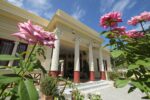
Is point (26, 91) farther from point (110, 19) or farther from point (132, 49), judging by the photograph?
point (110, 19)

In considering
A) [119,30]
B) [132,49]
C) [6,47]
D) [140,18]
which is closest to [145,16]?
[140,18]

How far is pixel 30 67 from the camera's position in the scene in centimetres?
96

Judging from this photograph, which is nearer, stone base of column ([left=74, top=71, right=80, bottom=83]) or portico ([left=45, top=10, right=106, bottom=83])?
portico ([left=45, top=10, right=106, bottom=83])

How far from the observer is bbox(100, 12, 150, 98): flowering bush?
123 cm

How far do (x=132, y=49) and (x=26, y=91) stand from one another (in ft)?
4.42

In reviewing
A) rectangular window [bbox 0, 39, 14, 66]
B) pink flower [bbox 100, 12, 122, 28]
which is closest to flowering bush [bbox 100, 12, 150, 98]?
pink flower [bbox 100, 12, 122, 28]

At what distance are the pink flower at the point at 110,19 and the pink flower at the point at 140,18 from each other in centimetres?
37

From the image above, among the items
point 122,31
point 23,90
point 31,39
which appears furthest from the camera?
→ point 122,31

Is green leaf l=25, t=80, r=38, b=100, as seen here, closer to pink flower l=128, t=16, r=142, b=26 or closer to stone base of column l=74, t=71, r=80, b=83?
pink flower l=128, t=16, r=142, b=26

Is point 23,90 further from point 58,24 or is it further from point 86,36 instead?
point 86,36

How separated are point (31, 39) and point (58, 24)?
30.9ft

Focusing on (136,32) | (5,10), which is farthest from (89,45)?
(136,32)

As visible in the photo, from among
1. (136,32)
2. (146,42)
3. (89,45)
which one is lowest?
(146,42)

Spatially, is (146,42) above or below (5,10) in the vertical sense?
below
